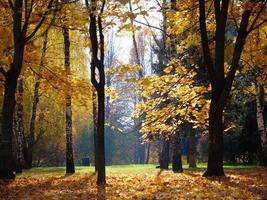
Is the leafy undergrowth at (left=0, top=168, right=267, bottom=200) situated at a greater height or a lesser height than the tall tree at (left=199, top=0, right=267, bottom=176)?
lesser

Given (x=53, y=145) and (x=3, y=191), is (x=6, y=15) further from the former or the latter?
(x=53, y=145)

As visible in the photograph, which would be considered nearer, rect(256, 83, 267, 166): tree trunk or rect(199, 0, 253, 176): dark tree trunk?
rect(199, 0, 253, 176): dark tree trunk

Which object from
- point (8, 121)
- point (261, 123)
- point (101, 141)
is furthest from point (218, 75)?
point (261, 123)

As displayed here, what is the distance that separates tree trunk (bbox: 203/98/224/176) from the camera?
12.6 meters

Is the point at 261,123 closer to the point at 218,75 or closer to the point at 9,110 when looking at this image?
the point at 218,75

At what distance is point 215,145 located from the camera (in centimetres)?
1265

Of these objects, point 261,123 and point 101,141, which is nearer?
point 101,141

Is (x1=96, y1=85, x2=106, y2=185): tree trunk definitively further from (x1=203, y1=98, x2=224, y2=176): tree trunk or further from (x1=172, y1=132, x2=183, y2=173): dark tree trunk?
(x1=172, y1=132, x2=183, y2=173): dark tree trunk

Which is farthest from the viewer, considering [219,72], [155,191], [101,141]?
[219,72]

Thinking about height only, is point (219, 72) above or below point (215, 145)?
above

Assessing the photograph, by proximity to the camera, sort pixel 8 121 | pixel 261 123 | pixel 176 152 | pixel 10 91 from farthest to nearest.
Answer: pixel 261 123 → pixel 176 152 → pixel 10 91 → pixel 8 121

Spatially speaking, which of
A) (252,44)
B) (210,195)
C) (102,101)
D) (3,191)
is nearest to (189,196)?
(210,195)

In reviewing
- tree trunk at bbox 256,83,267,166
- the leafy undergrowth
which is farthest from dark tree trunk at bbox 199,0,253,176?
tree trunk at bbox 256,83,267,166

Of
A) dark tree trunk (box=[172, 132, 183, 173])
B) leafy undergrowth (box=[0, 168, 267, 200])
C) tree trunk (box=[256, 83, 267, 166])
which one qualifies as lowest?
leafy undergrowth (box=[0, 168, 267, 200])
